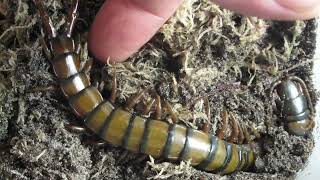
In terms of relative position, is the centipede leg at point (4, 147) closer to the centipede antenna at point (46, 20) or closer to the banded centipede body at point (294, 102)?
the centipede antenna at point (46, 20)

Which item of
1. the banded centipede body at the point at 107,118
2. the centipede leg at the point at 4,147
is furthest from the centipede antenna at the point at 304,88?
the centipede leg at the point at 4,147

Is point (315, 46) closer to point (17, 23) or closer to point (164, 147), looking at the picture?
point (164, 147)

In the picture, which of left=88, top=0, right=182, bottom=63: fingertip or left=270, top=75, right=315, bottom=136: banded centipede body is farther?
left=270, top=75, right=315, bottom=136: banded centipede body

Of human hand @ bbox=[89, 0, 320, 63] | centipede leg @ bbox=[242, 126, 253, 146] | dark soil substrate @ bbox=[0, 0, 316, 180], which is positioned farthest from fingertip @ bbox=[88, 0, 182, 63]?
centipede leg @ bbox=[242, 126, 253, 146]

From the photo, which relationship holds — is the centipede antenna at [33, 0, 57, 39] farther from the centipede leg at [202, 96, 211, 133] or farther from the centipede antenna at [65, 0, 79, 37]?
the centipede leg at [202, 96, 211, 133]

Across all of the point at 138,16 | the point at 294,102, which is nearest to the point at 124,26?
the point at 138,16
